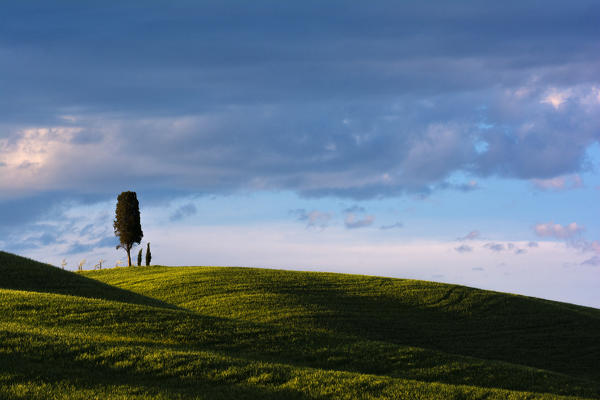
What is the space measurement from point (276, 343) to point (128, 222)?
40.3 m

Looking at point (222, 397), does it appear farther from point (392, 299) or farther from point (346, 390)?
point (392, 299)

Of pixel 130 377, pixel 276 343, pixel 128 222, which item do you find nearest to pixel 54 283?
pixel 276 343

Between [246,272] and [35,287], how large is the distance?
1476cm

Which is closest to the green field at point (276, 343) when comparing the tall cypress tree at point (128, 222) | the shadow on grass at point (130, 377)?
the shadow on grass at point (130, 377)

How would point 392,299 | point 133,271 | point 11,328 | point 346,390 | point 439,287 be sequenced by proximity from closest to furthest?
point 346,390 < point 11,328 < point 392,299 < point 439,287 < point 133,271

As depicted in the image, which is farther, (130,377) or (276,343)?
(276,343)

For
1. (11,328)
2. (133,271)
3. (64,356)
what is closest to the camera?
(64,356)

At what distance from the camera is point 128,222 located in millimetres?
56656

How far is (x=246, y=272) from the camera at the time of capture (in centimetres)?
4244

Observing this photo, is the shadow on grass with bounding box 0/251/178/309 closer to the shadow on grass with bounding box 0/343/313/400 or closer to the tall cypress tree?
the shadow on grass with bounding box 0/343/313/400

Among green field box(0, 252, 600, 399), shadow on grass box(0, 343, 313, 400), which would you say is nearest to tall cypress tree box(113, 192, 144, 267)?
green field box(0, 252, 600, 399)

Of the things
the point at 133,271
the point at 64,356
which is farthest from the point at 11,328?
the point at 133,271

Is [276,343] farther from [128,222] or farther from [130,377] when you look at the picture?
[128,222]

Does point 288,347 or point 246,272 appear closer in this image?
point 288,347
